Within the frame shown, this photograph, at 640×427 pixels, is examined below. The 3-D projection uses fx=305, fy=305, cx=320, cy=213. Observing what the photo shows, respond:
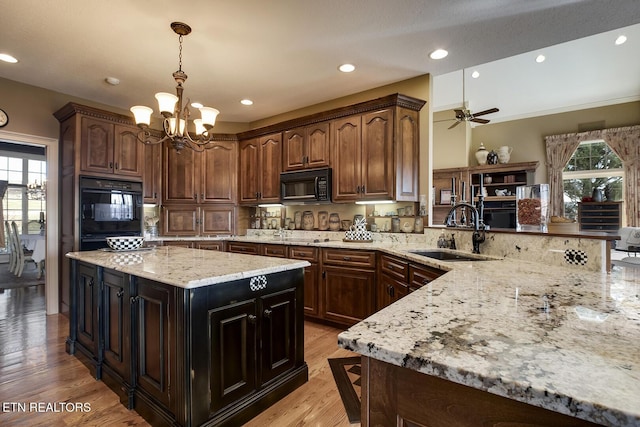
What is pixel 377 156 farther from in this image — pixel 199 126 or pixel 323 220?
pixel 199 126

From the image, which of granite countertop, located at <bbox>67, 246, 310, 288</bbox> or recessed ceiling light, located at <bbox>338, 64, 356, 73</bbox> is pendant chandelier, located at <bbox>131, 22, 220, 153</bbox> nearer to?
granite countertop, located at <bbox>67, 246, 310, 288</bbox>

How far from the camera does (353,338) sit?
68 centimetres

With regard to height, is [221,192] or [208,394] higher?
[221,192]

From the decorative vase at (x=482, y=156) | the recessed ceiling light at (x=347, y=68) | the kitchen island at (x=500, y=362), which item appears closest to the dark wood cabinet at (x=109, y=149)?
the recessed ceiling light at (x=347, y=68)

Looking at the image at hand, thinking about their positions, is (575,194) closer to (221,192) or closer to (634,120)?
(634,120)

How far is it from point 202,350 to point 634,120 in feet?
28.5

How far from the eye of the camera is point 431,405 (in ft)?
1.99

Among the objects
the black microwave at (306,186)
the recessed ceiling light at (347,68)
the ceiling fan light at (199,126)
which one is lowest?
the black microwave at (306,186)

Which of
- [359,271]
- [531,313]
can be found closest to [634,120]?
[359,271]

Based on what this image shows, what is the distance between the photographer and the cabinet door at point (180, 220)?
4559mm

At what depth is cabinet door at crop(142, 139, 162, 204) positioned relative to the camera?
431 cm

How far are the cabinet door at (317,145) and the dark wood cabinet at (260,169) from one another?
0.53 meters

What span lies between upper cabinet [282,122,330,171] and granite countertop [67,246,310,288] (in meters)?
1.96

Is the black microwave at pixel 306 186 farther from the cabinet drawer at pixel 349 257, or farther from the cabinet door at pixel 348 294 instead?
the cabinet door at pixel 348 294
